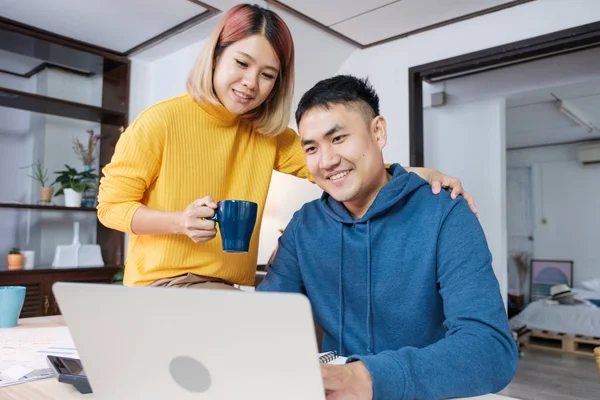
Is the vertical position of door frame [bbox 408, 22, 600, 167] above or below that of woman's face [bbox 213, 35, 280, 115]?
above

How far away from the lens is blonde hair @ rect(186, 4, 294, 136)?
127 cm

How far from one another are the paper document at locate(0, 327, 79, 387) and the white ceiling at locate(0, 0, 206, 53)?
7.76 ft

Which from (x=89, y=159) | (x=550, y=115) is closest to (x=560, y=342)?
(x=550, y=115)

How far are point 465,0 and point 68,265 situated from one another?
322 cm

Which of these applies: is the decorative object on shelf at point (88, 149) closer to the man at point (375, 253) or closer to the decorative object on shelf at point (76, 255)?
the decorative object on shelf at point (76, 255)

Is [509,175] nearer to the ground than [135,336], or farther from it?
farther from it

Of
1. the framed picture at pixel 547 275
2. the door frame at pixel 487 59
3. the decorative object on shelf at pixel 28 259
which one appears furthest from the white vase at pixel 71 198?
the framed picture at pixel 547 275

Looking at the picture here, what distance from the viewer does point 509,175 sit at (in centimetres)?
821

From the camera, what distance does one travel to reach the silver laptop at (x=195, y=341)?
46 centimetres

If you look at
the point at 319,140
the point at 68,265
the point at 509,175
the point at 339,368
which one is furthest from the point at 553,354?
the point at 339,368

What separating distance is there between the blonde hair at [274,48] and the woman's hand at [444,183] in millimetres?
399

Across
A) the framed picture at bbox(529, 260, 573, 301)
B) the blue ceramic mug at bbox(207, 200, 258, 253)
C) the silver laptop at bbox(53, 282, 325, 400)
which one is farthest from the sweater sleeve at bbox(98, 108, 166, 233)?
the framed picture at bbox(529, 260, 573, 301)

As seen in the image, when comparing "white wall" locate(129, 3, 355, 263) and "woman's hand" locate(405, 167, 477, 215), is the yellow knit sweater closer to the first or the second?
"woman's hand" locate(405, 167, 477, 215)

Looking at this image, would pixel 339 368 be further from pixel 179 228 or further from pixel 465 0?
pixel 465 0
